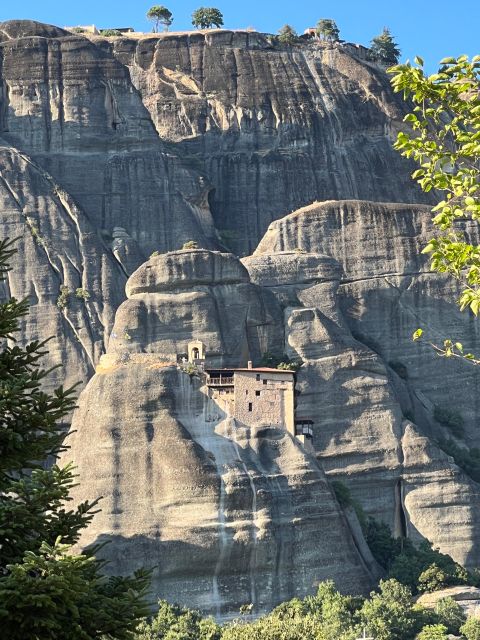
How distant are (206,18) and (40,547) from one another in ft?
350

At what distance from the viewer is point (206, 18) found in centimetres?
11844

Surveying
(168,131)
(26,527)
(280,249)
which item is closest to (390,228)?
(280,249)

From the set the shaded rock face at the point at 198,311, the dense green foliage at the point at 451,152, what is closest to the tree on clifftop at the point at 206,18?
the shaded rock face at the point at 198,311

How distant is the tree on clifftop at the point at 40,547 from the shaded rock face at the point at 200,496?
53.0 m

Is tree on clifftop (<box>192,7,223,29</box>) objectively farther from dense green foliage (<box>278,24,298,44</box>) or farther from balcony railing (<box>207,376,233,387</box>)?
balcony railing (<box>207,376,233,387</box>)

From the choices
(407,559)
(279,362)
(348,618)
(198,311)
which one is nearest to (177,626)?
(348,618)

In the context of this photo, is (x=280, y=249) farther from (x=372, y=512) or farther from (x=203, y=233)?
(x=372, y=512)

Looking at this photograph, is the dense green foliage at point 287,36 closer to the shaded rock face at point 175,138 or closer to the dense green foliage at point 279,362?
the shaded rock face at point 175,138

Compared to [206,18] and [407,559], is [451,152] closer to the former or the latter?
[407,559]

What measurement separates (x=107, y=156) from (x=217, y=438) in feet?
95.4

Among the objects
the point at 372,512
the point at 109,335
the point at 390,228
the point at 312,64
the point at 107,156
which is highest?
the point at 312,64

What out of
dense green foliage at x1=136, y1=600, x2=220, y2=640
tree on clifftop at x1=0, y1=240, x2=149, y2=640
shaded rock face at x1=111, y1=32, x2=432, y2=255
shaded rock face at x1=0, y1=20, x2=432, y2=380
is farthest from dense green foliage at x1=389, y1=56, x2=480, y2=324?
shaded rock face at x1=111, y1=32, x2=432, y2=255

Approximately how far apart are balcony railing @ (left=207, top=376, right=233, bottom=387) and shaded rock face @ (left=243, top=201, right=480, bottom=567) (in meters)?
6.59

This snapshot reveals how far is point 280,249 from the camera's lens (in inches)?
3617
